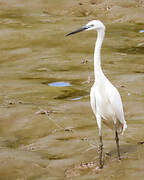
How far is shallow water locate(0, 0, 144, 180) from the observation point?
373 inches

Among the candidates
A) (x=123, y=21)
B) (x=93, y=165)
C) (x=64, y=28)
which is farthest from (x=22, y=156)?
(x=123, y=21)

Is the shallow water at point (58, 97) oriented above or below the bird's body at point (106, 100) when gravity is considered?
below

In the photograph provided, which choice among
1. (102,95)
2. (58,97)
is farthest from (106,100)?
(58,97)

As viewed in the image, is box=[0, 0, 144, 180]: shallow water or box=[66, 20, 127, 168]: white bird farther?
box=[0, 0, 144, 180]: shallow water

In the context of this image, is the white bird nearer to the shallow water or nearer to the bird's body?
the bird's body

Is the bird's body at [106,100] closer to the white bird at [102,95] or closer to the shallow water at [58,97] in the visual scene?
the white bird at [102,95]

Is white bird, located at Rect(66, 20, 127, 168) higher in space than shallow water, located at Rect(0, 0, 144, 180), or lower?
higher

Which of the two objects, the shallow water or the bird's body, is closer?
the bird's body

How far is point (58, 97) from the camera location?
1438cm

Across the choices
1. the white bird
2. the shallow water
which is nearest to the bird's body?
the white bird

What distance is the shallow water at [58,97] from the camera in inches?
373

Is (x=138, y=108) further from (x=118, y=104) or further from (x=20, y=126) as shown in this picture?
(x=118, y=104)

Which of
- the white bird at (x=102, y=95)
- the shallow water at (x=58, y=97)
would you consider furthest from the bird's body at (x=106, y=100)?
the shallow water at (x=58, y=97)

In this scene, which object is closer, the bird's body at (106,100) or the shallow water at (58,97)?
the bird's body at (106,100)
